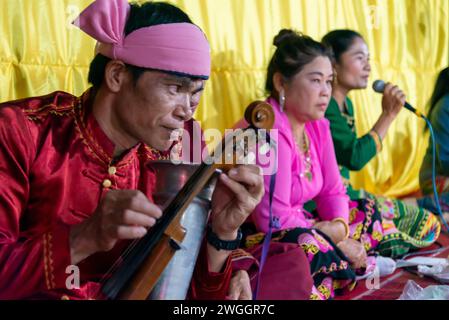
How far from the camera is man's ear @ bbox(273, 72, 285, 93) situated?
2457 mm

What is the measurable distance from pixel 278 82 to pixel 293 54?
4.5 inches

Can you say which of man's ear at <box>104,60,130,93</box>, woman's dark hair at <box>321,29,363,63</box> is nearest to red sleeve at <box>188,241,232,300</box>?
man's ear at <box>104,60,130,93</box>

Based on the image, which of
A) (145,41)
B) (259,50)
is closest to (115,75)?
(145,41)

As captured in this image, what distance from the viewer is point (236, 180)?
1.28 metres

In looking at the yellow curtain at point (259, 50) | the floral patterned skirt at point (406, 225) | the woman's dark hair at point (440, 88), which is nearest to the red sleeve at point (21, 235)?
the yellow curtain at point (259, 50)

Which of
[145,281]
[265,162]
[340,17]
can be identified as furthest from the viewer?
[340,17]

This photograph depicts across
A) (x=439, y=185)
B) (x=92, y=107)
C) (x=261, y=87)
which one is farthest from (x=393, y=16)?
(x=92, y=107)

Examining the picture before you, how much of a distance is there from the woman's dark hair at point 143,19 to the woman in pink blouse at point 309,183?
0.83 m

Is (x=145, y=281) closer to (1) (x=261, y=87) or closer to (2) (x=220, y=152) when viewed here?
(2) (x=220, y=152)

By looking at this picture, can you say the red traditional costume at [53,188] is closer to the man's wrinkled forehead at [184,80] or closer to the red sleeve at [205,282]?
the red sleeve at [205,282]

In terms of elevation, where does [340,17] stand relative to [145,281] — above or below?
above

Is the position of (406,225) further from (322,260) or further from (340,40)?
(322,260)

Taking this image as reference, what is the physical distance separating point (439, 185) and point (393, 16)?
3.31 feet

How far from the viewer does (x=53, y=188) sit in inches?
53.9
